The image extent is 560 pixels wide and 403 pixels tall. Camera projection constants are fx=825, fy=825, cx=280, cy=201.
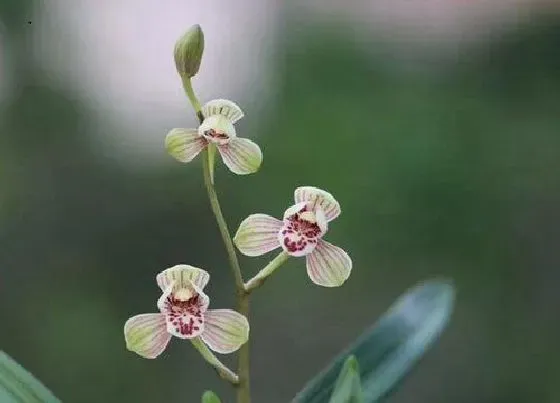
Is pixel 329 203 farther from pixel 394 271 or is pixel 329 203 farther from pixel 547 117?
pixel 547 117

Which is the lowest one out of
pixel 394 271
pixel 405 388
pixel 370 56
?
pixel 405 388

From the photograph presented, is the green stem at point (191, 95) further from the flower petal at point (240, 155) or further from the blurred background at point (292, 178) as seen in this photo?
the blurred background at point (292, 178)

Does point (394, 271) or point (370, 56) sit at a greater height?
point (370, 56)

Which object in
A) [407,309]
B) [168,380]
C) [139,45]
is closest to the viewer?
[407,309]

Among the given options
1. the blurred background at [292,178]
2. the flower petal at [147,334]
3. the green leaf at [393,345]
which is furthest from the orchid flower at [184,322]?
the blurred background at [292,178]

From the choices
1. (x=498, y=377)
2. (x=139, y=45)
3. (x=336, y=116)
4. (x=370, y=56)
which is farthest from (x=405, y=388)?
(x=139, y=45)

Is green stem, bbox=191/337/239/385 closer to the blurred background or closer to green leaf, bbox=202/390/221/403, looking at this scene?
green leaf, bbox=202/390/221/403
